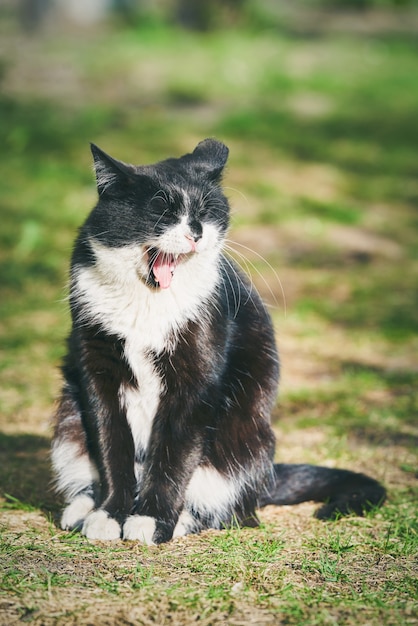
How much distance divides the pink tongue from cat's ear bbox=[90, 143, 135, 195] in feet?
0.97

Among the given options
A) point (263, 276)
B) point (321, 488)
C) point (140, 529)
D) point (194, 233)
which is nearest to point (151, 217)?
point (194, 233)

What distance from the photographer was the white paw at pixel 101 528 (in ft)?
9.78

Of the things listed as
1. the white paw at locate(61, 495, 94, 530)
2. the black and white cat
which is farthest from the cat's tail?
the white paw at locate(61, 495, 94, 530)

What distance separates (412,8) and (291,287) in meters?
15.5

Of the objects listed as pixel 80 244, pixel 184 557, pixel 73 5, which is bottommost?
pixel 184 557

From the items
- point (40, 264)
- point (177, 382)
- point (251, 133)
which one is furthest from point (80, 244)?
point (251, 133)

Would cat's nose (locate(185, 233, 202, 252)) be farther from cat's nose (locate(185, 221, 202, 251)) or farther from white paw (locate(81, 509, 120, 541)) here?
white paw (locate(81, 509, 120, 541))

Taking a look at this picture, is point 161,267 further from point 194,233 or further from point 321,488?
point 321,488

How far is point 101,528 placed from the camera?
9.80 feet

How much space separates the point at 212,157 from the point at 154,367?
0.87 meters

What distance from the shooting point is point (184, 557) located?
287cm

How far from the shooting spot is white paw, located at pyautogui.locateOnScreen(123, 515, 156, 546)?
298 cm

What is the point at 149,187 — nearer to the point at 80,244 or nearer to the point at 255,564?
the point at 80,244

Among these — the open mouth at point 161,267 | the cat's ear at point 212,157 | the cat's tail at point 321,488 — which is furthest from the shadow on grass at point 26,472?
the cat's ear at point 212,157
